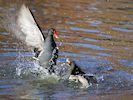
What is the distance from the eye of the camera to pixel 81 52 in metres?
12.1

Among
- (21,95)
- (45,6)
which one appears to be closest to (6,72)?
(21,95)

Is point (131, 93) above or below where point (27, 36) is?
below

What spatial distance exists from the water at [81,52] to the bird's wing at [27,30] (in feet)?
1.84

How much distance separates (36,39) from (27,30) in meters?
0.25

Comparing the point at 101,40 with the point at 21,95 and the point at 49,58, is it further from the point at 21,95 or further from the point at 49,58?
the point at 21,95

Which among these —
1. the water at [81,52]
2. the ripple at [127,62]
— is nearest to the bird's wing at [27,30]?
the water at [81,52]

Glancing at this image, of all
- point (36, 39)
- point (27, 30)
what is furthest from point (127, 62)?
point (27, 30)

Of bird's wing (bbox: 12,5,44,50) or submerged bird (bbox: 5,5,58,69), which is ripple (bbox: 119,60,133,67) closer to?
submerged bird (bbox: 5,5,58,69)

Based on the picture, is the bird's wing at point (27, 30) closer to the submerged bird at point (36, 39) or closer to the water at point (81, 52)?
the submerged bird at point (36, 39)

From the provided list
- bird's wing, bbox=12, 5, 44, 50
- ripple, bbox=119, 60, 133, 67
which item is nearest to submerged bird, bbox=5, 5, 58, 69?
bird's wing, bbox=12, 5, 44, 50

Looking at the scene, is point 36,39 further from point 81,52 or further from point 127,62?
point 127,62

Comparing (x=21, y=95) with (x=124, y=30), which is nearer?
(x=21, y=95)

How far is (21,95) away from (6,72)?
153 centimetres

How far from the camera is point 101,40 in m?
13.4
